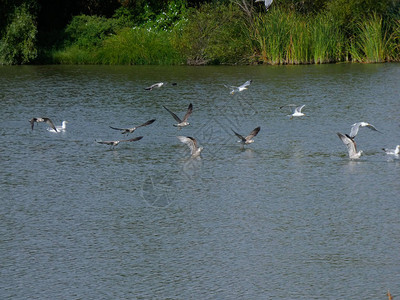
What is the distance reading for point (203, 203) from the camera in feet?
27.5

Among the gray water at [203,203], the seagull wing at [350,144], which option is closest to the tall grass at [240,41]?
the gray water at [203,203]

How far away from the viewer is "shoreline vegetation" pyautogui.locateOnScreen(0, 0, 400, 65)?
76.0 ft

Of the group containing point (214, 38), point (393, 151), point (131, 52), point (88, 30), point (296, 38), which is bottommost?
point (131, 52)

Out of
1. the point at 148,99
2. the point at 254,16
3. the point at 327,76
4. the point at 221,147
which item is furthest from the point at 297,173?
the point at 254,16

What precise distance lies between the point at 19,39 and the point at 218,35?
21.5 ft

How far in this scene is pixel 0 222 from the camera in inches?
305

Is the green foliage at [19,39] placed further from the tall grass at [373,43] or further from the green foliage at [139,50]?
the tall grass at [373,43]

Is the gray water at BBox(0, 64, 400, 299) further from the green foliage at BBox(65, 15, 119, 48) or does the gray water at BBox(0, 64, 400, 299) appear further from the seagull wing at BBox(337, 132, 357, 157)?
the green foliage at BBox(65, 15, 119, 48)

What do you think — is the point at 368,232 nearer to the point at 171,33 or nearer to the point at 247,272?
the point at 247,272

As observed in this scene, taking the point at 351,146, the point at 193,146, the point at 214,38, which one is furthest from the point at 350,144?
the point at 214,38

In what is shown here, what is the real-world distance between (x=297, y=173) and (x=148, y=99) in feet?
23.4

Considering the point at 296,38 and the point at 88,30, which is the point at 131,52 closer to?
the point at 88,30

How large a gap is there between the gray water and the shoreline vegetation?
7.59 m

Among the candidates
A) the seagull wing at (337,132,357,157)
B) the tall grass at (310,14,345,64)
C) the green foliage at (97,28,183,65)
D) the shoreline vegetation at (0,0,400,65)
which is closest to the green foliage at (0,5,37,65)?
the shoreline vegetation at (0,0,400,65)
